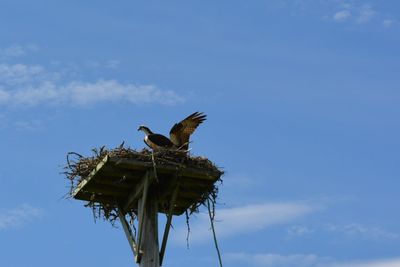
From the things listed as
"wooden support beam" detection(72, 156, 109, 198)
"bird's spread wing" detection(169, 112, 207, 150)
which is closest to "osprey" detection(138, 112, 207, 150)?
"bird's spread wing" detection(169, 112, 207, 150)

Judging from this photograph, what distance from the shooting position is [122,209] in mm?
15750

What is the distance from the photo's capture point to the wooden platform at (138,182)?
14742 millimetres

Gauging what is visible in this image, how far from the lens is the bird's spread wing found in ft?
54.2

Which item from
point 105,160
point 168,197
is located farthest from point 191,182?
point 105,160

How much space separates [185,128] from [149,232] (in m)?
2.43

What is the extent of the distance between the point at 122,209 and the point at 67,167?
3.47ft

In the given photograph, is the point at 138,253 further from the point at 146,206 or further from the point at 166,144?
the point at 166,144

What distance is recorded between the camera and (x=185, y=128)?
1666 cm

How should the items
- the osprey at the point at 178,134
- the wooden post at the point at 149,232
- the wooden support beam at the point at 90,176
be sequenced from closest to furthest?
the wooden post at the point at 149,232
the wooden support beam at the point at 90,176
the osprey at the point at 178,134

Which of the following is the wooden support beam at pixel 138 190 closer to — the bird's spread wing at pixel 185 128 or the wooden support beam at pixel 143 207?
the wooden support beam at pixel 143 207

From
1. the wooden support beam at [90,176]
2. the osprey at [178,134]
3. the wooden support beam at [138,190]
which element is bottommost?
the wooden support beam at [138,190]

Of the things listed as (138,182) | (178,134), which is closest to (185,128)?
(178,134)

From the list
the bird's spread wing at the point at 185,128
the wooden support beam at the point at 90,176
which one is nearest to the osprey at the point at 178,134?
the bird's spread wing at the point at 185,128

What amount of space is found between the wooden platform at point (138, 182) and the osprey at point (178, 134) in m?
0.92
